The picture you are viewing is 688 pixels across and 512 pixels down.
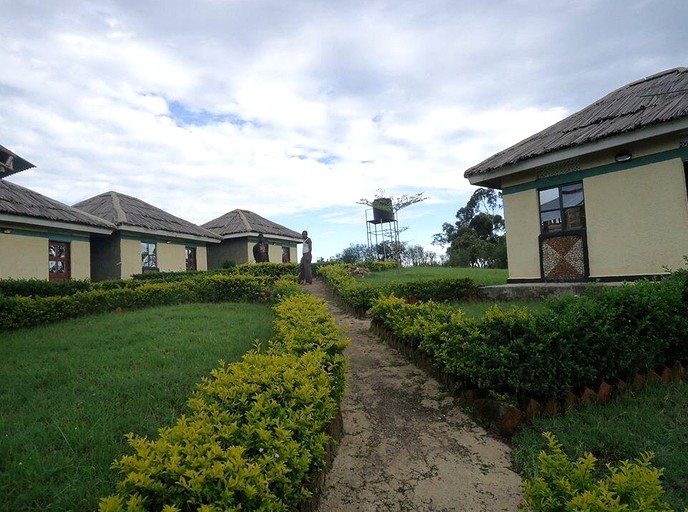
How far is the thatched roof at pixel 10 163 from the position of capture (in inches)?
356

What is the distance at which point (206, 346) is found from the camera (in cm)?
555

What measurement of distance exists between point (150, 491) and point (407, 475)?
1928 mm

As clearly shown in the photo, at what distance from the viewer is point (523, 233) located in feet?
32.2

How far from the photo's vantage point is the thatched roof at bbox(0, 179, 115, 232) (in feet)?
39.3

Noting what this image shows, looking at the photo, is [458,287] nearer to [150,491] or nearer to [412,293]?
[412,293]

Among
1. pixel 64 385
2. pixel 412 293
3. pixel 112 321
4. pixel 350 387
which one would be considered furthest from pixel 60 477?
pixel 412 293

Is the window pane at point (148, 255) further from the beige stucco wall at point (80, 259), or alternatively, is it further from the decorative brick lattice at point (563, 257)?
the decorative brick lattice at point (563, 257)

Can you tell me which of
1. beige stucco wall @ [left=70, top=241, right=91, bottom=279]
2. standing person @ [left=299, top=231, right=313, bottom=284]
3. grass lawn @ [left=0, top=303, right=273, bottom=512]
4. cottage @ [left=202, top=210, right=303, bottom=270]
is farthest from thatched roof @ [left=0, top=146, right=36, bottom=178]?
cottage @ [left=202, top=210, right=303, bottom=270]

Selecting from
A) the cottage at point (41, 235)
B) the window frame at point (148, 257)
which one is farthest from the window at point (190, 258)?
the cottage at point (41, 235)

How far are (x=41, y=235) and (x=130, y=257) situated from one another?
391 cm

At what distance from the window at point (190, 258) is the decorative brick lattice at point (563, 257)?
1757 cm

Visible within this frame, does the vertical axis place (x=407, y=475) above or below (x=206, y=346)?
below

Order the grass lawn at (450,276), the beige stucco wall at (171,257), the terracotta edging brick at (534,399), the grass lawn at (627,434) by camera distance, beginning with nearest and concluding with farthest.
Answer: the grass lawn at (627,434) < the terracotta edging brick at (534,399) < the grass lawn at (450,276) < the beige stucco wall at (171,257)

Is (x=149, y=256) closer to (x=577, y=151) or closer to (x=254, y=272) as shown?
(x=254, y=272)
